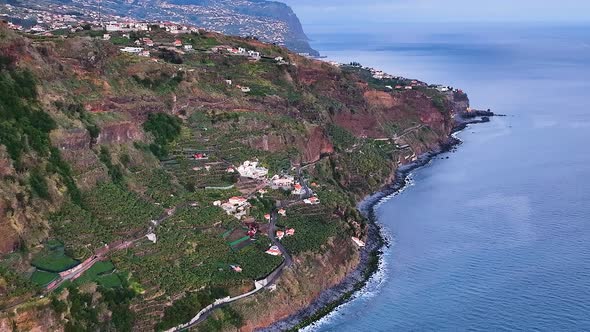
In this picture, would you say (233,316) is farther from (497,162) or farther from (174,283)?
(497,162)

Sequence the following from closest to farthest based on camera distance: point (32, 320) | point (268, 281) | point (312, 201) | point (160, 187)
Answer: point (32, 320), point (268, 281), point (160, 187), point (312, 201)

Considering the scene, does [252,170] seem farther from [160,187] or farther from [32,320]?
[32,320]

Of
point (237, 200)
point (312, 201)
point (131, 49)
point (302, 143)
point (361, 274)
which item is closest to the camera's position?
point (361, 274)

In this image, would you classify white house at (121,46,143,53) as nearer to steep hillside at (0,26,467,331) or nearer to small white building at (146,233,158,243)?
steep hillside at (0,26,467,331)

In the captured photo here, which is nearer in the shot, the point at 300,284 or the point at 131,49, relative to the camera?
the point at 300,284

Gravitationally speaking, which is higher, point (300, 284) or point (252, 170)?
point (252, 170)

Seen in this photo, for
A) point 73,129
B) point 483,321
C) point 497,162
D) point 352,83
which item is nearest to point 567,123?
point 497,162

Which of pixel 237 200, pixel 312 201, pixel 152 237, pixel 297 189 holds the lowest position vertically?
pixel 312 201

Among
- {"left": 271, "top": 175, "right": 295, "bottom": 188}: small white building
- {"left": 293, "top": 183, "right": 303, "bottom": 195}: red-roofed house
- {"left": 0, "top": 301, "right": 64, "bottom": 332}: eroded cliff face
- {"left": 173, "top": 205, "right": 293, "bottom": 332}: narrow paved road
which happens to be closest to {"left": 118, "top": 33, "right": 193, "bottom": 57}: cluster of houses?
{"left": 271, "top": 175, "right": 295, "bottom": 188}: small white building

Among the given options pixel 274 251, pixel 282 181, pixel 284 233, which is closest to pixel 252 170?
pixel 282 181
